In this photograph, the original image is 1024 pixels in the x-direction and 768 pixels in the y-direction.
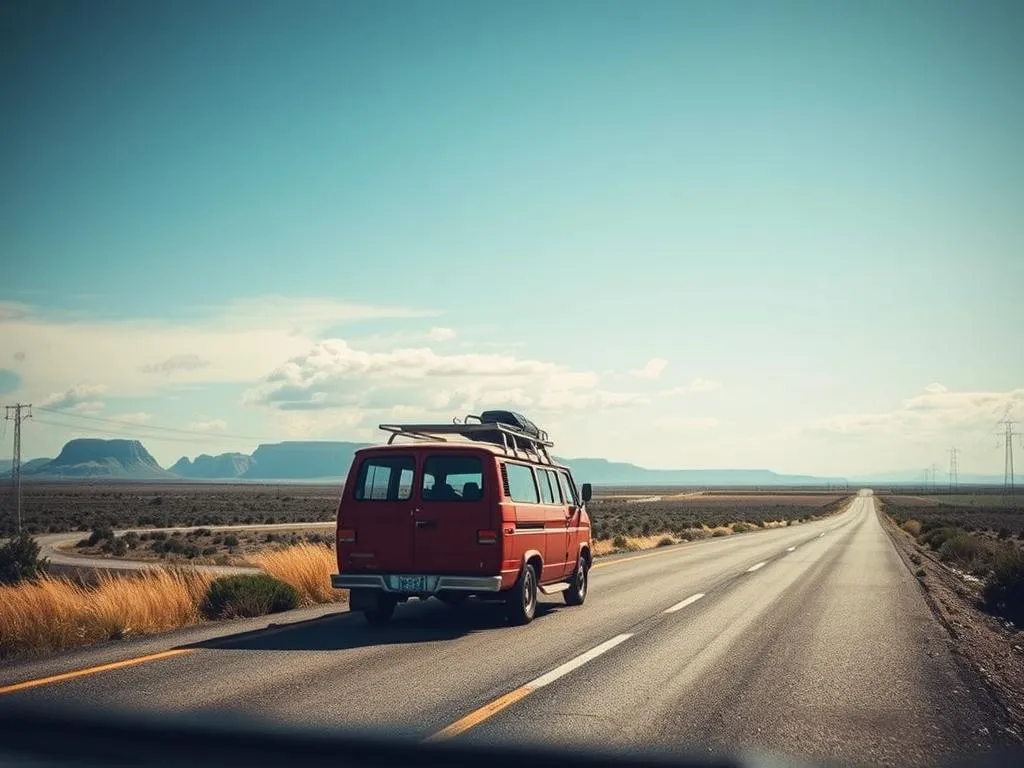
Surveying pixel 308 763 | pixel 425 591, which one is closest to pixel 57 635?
pixel 425 591

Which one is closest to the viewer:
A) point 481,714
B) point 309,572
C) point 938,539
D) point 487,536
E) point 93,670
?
point 481,714

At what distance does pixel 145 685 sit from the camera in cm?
819

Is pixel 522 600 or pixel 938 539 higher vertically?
pixel 522 600

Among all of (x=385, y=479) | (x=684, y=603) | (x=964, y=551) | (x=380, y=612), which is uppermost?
(x=385, y=479)

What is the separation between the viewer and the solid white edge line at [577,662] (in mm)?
8352

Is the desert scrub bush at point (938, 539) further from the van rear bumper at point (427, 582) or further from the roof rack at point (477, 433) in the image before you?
the van rear bumper at point (427, 582)

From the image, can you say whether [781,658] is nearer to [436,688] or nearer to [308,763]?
[436,688]

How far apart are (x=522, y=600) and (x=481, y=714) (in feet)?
16.8

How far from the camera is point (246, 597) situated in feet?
46.0

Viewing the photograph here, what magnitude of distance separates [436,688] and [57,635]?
17.2 ft

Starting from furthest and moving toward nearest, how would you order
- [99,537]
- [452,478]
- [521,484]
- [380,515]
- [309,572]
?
[99,537] → [309,572] → [521,484] → [452,478] → [380,515]

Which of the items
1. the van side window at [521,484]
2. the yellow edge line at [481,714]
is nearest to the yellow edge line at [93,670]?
the yellow edge line at [481,714]

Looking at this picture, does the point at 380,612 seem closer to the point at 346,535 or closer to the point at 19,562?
the point at 346,535

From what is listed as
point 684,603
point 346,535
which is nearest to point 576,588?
point 684,603
